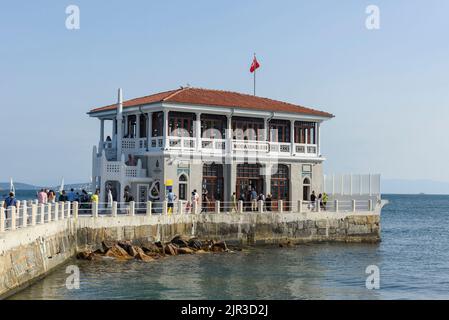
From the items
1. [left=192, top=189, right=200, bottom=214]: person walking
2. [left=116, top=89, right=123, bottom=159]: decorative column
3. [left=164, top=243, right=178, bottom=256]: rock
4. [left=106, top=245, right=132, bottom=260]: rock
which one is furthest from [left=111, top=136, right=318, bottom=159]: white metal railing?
[left=106, top=245, right=132, bottom=260]: rock

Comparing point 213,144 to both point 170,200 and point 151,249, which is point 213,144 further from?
point 151,249

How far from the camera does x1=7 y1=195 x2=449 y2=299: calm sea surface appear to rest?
2603 centimetres

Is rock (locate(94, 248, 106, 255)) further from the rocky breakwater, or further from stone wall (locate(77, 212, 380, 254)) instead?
stone wall (locate(77, 212, 380, 254))

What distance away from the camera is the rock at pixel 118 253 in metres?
33.5

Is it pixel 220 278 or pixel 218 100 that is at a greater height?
pixel 218 100

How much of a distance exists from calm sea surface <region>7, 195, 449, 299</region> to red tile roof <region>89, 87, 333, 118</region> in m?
8.82

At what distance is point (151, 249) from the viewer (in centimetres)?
3488

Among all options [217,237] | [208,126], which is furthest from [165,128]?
[217,237]

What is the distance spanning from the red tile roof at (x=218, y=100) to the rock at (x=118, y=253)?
9.78m

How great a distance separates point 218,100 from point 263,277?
1607 centimetres

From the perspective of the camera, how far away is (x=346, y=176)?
4697 cm

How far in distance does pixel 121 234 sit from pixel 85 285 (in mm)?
8420

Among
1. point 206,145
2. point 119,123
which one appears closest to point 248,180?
point 206,145

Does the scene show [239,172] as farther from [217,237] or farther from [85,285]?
[85,285]
